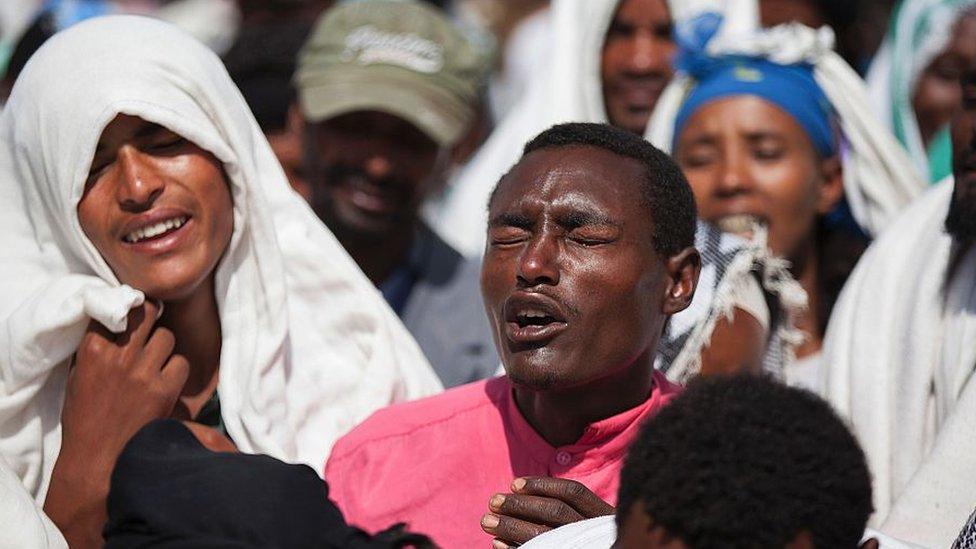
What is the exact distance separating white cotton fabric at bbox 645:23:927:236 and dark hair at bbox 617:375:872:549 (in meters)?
3.18

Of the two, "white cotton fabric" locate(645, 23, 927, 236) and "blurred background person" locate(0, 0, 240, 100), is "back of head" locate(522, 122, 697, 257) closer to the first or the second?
"white cotton fabric" locate(645, 23, 927, 236)

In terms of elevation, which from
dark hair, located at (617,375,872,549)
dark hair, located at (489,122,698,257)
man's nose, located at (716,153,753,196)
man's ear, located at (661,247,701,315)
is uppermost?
dark hair, located at (617,375,872,549)

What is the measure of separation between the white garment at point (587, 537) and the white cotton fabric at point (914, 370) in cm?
82

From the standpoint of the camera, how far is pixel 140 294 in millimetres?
3979

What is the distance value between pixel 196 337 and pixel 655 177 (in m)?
1.24

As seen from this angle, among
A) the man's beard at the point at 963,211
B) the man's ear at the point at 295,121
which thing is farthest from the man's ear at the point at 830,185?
the man's ear at the point at 295,121

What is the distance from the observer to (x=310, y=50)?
6.29 meters

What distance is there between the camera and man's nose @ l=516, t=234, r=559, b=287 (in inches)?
140

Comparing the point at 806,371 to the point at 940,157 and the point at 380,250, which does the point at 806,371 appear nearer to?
the point at 940,157

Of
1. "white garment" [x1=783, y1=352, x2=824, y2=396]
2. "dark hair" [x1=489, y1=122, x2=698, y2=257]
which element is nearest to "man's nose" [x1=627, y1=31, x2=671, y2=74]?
"white garment" [x1=783, y1=352, x2=824, y2=396]

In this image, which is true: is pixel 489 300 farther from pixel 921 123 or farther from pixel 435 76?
pixel 921 123

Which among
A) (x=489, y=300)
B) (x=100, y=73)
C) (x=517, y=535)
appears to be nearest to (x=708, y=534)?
(x=517, y=535)

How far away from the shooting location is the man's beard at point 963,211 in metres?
4.11

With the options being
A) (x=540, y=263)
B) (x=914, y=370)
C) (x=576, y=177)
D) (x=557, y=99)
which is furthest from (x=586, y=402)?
(x=557, y=99)
